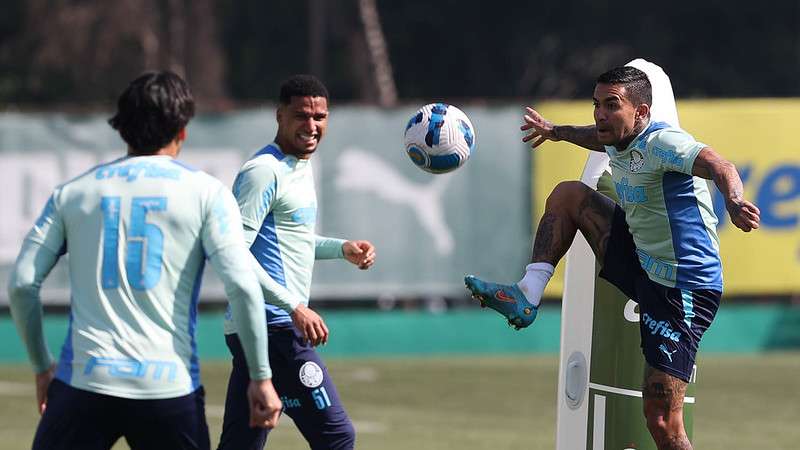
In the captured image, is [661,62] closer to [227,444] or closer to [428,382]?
[428,382]

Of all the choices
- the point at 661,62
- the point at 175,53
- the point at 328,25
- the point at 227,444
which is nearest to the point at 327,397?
the point at 227,444

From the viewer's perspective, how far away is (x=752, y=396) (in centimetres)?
1332

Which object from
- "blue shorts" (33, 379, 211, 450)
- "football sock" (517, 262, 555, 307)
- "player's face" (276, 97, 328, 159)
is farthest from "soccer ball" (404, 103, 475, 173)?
"blue shorts" (33, 379, 211, 450)

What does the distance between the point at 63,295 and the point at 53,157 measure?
146 cm

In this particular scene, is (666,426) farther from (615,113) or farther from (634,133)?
(615,113)

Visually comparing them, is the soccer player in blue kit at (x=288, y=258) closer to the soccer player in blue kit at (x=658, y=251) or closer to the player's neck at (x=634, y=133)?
the soccer player in blue kit at (x=658, y=251)

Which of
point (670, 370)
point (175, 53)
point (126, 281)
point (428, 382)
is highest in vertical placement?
point (175, 53)

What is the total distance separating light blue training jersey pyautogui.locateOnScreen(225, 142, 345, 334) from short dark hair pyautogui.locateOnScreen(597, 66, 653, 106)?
1.46 meters

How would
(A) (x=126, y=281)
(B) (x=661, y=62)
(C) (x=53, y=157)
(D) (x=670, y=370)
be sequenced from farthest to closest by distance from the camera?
(B) (x=661, y=62) → (C) (x=53, y=157) → (D) (x=670, y=370) → (A) (x=126, y=281)

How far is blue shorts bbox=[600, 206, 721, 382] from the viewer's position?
7.01 meters

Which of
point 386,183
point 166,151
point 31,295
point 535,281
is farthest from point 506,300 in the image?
point 386,183

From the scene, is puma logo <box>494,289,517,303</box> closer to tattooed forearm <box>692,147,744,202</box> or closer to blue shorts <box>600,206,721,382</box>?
blue shorts <box>600,206,721,382</box>

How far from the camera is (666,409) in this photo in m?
7.02

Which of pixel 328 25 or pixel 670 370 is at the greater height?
pixel 328 25
